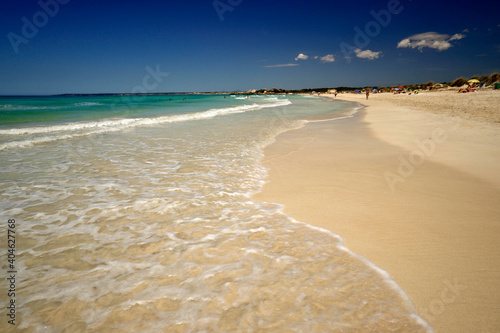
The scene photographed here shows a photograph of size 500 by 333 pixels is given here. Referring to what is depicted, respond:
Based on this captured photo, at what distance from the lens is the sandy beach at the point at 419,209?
7.54 ft

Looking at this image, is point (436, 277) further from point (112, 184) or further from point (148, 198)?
point (112, 184)

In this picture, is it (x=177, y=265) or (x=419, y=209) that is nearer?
(x=177, y=265)

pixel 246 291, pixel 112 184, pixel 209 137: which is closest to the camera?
pixel 246 291

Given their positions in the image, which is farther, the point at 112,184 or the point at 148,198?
the point at 112,184

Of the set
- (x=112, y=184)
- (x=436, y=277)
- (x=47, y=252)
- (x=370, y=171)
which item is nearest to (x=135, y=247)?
(x=47, y=252)

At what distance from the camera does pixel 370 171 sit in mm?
5871

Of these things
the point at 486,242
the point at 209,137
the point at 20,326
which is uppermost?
the point at 209,137

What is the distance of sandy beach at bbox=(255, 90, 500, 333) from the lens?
230cm

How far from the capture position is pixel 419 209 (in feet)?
12.9

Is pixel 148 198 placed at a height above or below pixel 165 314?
above

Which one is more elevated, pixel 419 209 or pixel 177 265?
pixel 419 209

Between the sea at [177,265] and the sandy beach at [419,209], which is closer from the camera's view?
the sea at [177,265]

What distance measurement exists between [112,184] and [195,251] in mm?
3355

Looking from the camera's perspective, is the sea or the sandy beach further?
the sandy beach
